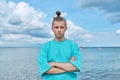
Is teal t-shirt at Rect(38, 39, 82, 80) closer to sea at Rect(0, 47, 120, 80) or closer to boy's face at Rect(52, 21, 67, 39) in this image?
boy's face at Rect(52, 21, 67, 39)

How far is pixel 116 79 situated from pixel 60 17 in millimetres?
26731

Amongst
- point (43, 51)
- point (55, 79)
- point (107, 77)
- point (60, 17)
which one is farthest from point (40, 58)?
point (107, 77)

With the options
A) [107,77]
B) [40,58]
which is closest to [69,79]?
[40,58]

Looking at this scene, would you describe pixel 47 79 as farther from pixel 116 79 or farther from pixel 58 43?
pixel 116 79

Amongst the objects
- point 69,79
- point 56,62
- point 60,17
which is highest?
point 60,17

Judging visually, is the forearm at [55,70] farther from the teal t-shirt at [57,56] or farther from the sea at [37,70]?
the sea at [37,70]

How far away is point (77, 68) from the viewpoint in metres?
4.12

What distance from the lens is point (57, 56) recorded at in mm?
4117

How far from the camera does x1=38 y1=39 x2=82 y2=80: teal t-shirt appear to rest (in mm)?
4078

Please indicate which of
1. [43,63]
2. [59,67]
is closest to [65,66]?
[59,67]

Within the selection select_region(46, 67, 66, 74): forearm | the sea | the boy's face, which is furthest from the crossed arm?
the sea

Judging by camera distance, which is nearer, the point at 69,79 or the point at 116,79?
the point at 69,79

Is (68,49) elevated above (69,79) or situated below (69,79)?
above

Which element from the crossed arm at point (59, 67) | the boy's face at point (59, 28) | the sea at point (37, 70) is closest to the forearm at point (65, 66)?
the crossed arm at point (59, 67)
